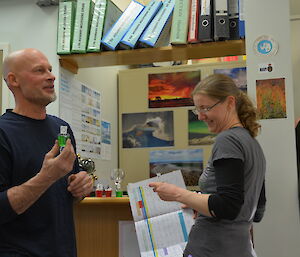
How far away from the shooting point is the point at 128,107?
11.2ft

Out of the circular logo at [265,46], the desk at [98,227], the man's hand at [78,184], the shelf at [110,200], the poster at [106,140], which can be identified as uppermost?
the circular logo at [265,46]

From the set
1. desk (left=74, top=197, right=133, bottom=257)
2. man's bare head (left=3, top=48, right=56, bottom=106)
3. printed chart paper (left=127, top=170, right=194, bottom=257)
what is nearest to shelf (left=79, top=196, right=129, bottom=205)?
desk (left=74, top=197, right=133, bottom=257)

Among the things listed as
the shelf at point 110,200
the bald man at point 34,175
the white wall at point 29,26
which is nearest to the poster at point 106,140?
the white wall at point 29,26

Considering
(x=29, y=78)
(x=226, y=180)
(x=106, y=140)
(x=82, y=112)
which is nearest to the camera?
(x=226, y=180)

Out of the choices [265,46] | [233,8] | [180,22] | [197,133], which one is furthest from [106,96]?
[265,46]

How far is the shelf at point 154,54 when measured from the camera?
2.42 m

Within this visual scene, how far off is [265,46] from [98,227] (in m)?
1.29

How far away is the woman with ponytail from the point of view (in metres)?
1.26

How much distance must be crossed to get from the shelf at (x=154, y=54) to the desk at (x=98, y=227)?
33.5 inches

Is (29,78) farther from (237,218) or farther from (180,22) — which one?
(180,22)

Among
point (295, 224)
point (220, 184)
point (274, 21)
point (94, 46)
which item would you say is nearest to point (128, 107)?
point (94, 46)

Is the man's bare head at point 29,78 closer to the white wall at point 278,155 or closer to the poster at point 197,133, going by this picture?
the white wall at point 278,155

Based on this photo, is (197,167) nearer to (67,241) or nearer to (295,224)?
(295,224)

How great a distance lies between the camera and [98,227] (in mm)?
2398
